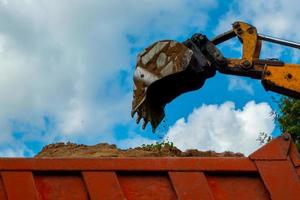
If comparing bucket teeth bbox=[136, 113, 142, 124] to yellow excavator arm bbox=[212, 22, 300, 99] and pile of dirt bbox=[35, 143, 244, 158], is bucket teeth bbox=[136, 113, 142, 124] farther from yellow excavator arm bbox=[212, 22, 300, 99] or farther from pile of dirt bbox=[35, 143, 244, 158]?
pile of dirt bbox=[35, 143, 244, 158]

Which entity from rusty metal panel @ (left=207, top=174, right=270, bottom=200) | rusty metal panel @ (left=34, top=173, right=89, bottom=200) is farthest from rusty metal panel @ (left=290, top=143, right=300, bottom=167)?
rusty metal panel @ (left=34, top=173, right=89, bottom=200)

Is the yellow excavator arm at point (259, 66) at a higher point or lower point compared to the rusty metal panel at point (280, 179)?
higher

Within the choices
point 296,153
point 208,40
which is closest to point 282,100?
point 208,40

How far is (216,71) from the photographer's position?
5.16m

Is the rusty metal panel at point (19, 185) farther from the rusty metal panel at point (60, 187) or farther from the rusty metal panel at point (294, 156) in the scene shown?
the rusty metal panel at point (294, 156)

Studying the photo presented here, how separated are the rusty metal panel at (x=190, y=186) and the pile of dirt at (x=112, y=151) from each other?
6.34 metres

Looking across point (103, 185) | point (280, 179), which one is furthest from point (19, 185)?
point (280, 179)

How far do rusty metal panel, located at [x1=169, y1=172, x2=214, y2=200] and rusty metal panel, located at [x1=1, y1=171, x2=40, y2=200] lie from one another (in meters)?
0.78

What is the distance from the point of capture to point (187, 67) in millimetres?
4918

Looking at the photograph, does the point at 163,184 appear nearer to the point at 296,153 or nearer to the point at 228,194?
the point at 228,194

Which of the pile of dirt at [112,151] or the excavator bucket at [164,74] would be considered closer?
the excavator bucket at [164,74]

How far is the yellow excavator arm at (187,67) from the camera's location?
4.92 metres

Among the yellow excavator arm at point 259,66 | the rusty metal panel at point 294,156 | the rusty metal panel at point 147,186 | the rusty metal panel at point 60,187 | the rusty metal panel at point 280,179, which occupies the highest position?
the yellow excavator arm at point 259,66

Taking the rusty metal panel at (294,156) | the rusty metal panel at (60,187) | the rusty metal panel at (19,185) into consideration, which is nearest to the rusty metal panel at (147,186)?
the rusty metal panel at (60,187)
